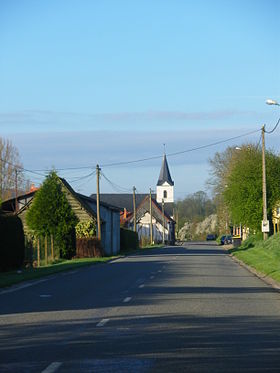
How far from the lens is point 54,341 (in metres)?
11.6

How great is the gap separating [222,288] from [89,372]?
14514mm

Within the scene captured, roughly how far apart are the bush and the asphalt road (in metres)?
32.5

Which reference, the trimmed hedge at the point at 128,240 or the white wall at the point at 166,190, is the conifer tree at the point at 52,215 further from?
the white wall at the point at 166,190

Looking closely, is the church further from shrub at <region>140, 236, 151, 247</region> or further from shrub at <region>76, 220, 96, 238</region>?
shrub at <region>76, 220, 96, 238</region>

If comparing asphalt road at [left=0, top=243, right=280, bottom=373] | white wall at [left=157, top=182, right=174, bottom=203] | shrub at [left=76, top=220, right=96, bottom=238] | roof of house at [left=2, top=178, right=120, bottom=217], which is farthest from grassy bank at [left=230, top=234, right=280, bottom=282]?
white wall at [left=157, top=182, right=174, bottom=203]

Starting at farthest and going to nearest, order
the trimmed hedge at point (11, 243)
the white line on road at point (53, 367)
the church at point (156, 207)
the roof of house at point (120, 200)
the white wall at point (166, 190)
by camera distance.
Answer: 1. the white wall at point (166, 190)
2. the roof of house at point (120, 200)
3. the church at point (156, 207)
4. the trimmed hedge at point (11, 243)
5. the white line on road at point (53, 367)

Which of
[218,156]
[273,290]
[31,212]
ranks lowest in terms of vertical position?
[273,290]

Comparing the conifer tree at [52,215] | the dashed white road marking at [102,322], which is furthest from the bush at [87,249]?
the dashed white road marking at [102,322]

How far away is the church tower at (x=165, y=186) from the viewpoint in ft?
567

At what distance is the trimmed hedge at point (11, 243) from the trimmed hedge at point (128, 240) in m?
40.1

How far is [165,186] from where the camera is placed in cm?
17325

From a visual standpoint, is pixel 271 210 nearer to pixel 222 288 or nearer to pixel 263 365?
pixel 222 288

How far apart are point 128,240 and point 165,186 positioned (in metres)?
94.5

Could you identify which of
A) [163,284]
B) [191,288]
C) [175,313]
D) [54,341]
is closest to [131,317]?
[175,313]
